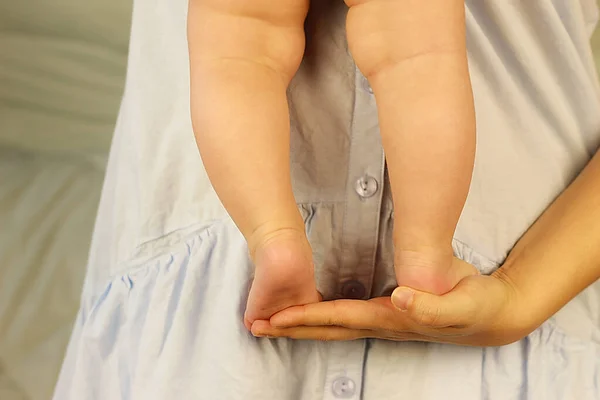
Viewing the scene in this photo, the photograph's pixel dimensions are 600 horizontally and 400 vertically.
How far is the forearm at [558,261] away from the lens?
0.47 meters

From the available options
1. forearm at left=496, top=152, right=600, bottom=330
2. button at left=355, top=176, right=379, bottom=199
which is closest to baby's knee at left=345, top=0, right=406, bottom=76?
button at left=355, top=176, right=379, bottom=199

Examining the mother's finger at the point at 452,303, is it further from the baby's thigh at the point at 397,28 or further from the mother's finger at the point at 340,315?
the baby's thigh at the point at 397,28

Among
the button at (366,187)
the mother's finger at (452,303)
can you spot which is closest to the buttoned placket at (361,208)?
the button at (366,187)

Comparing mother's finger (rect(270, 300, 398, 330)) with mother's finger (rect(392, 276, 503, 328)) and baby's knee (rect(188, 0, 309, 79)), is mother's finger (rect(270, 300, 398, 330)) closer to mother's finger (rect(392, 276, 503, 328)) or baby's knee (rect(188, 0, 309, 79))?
mother's finger (rect(392, 276, 503, 328))

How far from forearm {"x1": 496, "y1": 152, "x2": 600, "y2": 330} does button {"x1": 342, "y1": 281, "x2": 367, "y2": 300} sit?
0.38 ft

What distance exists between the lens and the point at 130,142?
0.61 metres

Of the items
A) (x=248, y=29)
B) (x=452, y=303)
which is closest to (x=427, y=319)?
(x=452, y=303)

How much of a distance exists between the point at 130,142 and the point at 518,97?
0.38 m

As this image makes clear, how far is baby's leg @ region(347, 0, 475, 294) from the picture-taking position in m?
0.39

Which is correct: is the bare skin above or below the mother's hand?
above

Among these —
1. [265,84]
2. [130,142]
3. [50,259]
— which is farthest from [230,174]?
[50,259]

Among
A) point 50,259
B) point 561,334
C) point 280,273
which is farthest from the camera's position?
point 50,259

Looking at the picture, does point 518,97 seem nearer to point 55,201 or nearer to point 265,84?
point 265,84

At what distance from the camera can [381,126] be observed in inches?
16.8
